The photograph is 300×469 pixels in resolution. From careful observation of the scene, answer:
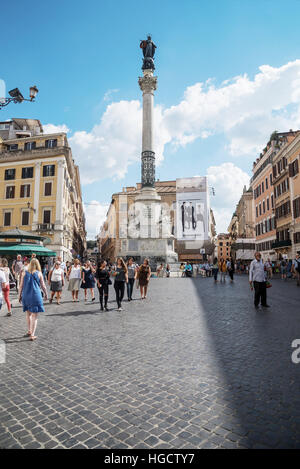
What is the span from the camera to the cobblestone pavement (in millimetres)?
2674

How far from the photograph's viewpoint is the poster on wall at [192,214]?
62281mm

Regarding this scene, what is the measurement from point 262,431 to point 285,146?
33.8 meters

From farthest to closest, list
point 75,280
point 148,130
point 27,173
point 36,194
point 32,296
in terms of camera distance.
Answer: point 27,173
point 36,194
point 148,130
point 75,280
point 32,296

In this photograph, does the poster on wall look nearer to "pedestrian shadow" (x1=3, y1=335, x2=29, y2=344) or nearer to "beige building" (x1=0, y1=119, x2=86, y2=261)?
"beige building" (x1=0, y1=119, x2=86, y2=261)

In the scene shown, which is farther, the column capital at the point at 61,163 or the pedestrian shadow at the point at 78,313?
the column capital at the point at 61,163

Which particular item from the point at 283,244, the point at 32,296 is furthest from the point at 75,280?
the point at 283,244

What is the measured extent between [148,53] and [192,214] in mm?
34692

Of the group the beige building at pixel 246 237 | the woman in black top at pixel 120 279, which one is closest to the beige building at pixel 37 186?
the beige building at pixel 246 237

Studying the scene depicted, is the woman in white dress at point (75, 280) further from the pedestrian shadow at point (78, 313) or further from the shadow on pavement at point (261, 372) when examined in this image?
the shadow on pavement at point (261, 372)

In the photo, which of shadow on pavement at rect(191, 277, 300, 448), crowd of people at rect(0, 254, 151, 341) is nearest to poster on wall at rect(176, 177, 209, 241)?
Result: crowd of people at rect(0, 254, 151, 341)

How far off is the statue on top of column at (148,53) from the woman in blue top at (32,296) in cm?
3294

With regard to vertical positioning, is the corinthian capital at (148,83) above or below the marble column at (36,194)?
above

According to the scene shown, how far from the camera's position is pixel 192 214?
6350 centimetres

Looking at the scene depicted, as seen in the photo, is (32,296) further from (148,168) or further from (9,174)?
(9,174)
